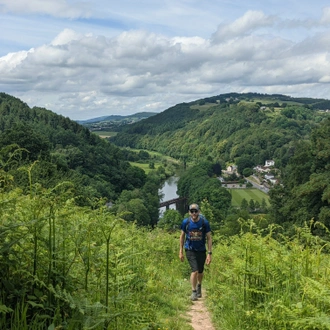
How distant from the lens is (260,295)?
516 cm

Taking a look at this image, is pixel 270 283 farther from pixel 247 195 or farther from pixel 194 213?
pixel 247 195

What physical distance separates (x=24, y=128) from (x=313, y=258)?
151 ft

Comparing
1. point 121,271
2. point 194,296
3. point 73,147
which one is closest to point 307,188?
point 194,296

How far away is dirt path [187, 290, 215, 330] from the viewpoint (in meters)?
5.54

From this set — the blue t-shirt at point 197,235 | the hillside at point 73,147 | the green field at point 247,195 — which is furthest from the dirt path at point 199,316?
the green field at point 247,195

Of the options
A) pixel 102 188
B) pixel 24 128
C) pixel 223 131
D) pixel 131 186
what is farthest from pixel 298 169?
pixel 223 131

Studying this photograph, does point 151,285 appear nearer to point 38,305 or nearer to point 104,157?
point 38,305

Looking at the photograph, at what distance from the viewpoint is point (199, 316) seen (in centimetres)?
609

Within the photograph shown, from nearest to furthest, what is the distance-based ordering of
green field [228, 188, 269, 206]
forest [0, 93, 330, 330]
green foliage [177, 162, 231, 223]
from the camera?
1. forest [0, 93, 330, 330]
2. green foliage [177, 162, 231, 223]
3. green field [228, 188, 269, 206]

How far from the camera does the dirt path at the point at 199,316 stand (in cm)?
554

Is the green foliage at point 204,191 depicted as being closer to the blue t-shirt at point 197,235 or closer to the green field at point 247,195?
the green field at point 247,195

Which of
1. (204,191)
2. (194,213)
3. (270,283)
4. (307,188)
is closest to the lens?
(270,283)

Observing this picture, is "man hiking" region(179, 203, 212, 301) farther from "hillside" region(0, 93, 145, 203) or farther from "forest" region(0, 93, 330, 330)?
"hillside" region(0, 93, 145, 203)

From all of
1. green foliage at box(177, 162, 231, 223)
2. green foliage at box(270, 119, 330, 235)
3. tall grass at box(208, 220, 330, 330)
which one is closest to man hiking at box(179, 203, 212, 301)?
tall grass at box(208, 220, 330, 330)
